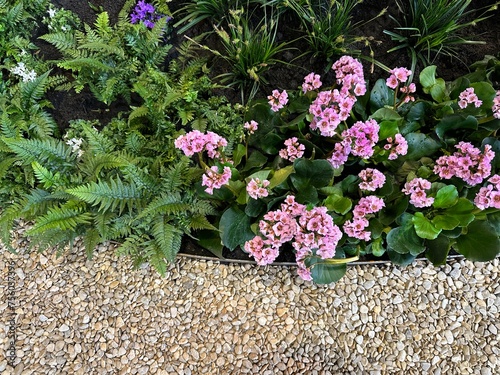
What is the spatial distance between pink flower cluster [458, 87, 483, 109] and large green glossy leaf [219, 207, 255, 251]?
124 cm

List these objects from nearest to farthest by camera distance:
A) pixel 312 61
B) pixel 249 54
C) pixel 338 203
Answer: pixel 338 203 < pixel 249 54 < pixel 312 61

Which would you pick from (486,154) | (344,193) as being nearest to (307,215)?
(344,193)

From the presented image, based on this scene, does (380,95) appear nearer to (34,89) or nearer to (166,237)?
(166,237)

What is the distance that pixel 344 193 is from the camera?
2.18 metres

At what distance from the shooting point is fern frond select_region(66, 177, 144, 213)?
1967 millimetres

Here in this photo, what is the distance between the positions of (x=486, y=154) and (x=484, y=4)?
1515mm

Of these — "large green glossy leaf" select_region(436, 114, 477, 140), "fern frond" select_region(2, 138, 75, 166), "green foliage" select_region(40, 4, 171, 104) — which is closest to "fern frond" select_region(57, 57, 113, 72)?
"green foliage" select_region(40, 4, 171, 104)

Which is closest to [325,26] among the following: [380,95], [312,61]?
[312,61]

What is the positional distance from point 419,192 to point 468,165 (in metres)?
0.27

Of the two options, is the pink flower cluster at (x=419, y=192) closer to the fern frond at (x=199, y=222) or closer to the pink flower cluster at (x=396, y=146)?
the pink flower cluster at (x=396, y=146)

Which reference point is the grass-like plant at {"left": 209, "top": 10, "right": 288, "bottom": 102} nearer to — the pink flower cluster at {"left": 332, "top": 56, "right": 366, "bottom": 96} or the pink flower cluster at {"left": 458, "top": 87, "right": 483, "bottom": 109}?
the pink flower cluster at {"left": 332, "top": 56, "right": 366, "bottom": 96}

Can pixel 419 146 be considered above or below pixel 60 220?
above

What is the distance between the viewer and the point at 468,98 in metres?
Result: 2.10

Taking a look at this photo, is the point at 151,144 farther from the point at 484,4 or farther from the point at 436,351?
the point at 484,4
